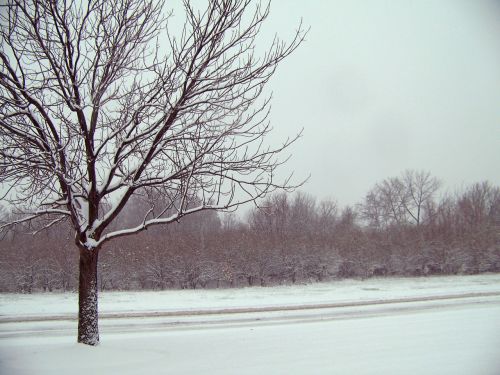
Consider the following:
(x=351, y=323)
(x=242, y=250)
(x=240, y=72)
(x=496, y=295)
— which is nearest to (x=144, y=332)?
(x=351, y=323)

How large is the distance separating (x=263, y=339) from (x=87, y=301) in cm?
385

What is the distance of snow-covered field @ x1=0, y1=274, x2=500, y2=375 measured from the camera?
645 centimetres

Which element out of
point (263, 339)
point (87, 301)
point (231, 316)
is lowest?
point (231, 316)

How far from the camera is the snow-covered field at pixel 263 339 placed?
6453mm

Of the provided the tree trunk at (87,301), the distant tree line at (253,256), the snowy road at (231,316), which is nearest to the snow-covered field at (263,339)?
the snowy road at (231,316)

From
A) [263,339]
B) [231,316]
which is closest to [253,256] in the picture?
[231,316]

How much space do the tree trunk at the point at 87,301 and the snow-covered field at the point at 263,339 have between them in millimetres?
300

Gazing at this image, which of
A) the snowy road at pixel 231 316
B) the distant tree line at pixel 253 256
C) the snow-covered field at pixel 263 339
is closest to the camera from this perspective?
the snow-covered field at pixel 263 339

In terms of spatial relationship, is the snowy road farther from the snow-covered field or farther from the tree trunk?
the tree trunk

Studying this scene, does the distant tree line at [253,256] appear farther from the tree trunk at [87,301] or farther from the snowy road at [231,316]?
the tree trunk at [87,301]

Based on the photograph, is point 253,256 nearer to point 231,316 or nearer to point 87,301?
point 231,316

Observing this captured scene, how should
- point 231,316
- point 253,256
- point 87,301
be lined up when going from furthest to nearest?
point 253,256 → point 231,316 → point 87,301

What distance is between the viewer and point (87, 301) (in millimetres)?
7445

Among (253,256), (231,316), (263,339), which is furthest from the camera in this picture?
(253,256)
